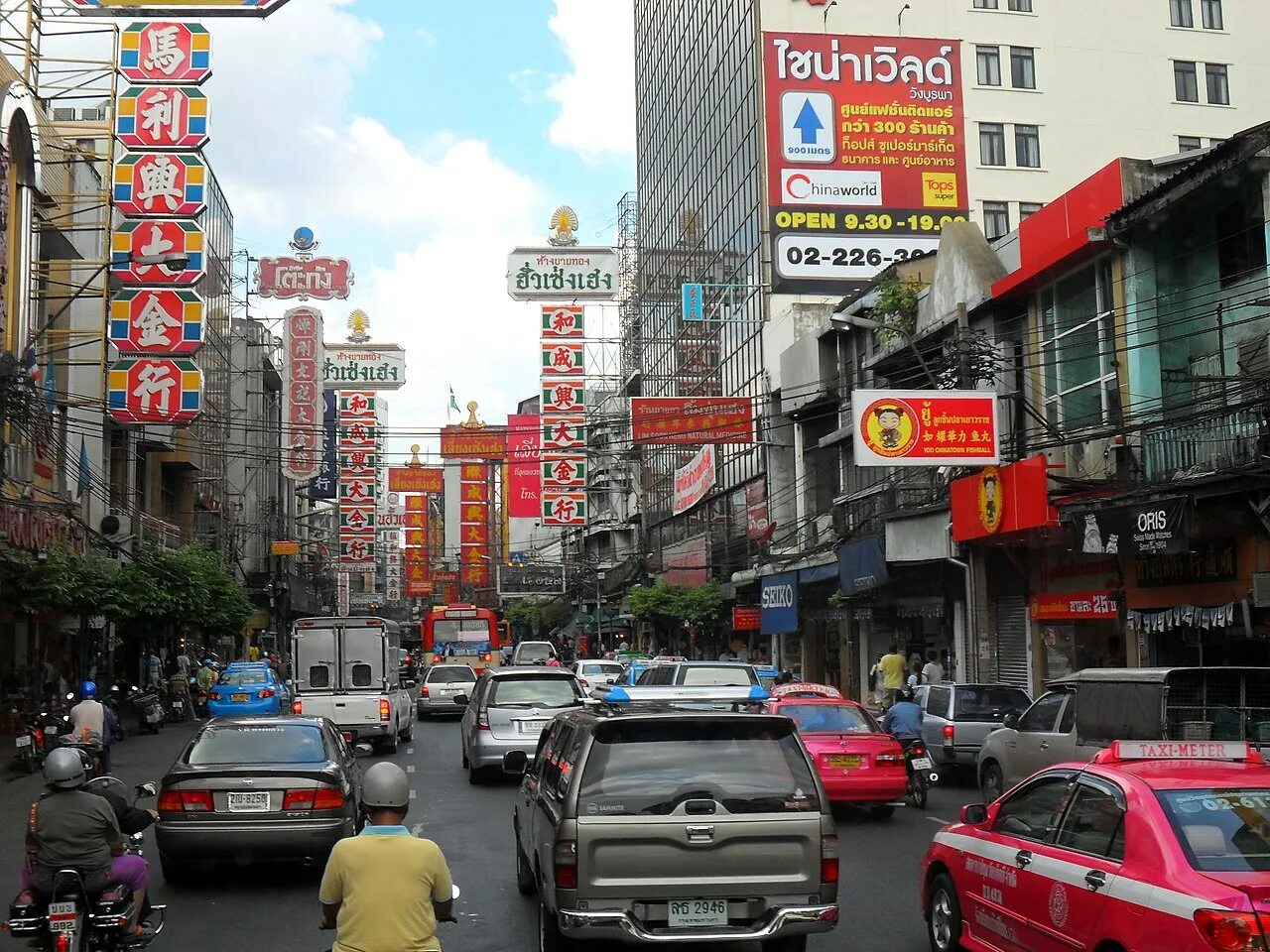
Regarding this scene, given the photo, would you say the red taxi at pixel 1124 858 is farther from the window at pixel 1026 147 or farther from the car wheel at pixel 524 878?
the window at pixel 1026 147

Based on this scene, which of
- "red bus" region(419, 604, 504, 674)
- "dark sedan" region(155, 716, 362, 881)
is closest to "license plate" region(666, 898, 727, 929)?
"dark sedan" region(155, 716, 362, 881)

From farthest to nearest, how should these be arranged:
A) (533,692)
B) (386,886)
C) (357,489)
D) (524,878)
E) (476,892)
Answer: (357,489) < (533,692) < (476,892) < (524,878) < (386,886)

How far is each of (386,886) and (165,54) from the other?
92.8ft

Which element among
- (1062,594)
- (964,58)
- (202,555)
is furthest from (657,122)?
(1062,594)

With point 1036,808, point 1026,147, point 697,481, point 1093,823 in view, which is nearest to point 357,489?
point 697,481

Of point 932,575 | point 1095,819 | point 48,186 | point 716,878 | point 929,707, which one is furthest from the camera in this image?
point 48,186

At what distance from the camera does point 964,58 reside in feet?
157

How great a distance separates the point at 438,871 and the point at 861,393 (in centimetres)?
1696

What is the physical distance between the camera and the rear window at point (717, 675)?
21.7m

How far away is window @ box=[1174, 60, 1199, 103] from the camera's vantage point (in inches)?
1922

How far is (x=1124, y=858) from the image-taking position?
645 centimetres

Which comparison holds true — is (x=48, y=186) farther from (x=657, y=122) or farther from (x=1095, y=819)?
(x=657, y=122)

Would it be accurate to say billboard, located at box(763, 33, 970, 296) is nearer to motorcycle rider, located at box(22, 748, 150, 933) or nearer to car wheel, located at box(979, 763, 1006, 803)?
car wheel, located at box(979, 763, 1006, 803)

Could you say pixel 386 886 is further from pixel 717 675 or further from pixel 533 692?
pixel 717 675
